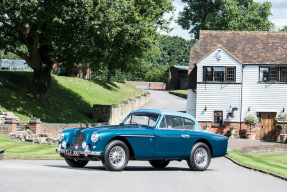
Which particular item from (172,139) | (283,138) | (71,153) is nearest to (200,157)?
(172,139)

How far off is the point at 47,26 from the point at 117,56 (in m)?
5.63

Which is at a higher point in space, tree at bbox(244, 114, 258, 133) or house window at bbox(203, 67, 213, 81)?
house window at bbox(203, 67, 213, 81)

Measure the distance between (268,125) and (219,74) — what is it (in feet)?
20.9

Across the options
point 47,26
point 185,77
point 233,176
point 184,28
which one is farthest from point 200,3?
point 233,176

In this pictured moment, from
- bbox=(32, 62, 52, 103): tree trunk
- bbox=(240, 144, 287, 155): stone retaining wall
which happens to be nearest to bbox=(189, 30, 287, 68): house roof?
bbox=(240, 144, 287, 155): stone retaining wall

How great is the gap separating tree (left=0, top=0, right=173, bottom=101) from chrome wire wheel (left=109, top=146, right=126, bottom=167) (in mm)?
15152

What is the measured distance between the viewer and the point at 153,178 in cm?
988

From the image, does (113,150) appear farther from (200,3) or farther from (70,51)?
(200,3)

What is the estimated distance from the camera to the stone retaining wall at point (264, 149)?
23.5m

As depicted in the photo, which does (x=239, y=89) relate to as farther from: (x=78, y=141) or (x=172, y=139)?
(x=78, y=141)

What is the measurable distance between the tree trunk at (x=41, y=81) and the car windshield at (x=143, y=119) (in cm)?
1900

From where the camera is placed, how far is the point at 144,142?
431 inches

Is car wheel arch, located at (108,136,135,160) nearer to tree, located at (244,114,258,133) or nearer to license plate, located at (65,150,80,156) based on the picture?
license plate, located at (65,150,80,156)

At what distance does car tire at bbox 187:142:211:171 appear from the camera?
12037mm
